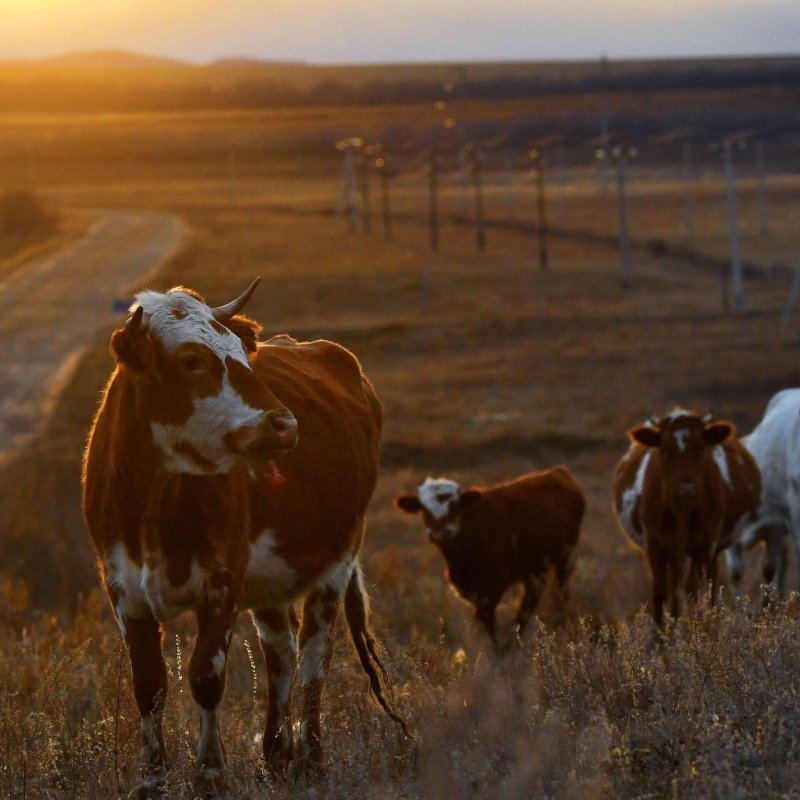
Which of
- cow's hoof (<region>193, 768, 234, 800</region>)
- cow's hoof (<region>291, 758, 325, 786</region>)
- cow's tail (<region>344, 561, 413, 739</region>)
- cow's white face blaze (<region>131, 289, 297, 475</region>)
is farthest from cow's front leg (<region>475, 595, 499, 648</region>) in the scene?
cow's white face blaze (<region>131, 289, 297, 475</region>)

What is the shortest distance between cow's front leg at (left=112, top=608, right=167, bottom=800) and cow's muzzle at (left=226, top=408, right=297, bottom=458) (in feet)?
2.80

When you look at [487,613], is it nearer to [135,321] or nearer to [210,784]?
[210,784]

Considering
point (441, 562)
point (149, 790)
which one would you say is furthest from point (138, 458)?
point (441, 562)

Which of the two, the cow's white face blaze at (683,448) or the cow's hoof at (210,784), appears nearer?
the cow's hoof at (210,784)

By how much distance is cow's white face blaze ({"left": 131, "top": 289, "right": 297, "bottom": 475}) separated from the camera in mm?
5711

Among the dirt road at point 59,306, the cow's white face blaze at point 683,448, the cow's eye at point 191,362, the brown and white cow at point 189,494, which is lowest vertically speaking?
the dirt road at point 59,306

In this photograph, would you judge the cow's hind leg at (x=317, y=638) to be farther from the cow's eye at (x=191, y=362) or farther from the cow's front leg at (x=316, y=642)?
the cow's eye at (x=191, y=362)

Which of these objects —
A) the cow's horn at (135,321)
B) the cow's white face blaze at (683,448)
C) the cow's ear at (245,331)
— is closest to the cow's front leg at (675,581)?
the cow's white face blaze at (683,448)

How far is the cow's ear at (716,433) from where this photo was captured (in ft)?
36.9

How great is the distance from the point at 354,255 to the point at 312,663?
5772 cm

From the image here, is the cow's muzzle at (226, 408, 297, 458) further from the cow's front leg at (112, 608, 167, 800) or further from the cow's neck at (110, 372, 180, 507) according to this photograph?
the cow's front leg at (112, 608, 167, 800)

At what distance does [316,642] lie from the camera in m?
7.06

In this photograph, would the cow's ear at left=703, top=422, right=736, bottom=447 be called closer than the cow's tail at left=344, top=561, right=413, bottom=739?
No

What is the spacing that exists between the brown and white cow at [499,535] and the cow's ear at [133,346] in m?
6.51
